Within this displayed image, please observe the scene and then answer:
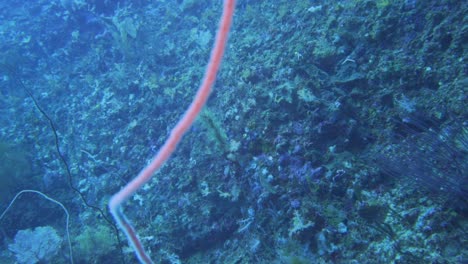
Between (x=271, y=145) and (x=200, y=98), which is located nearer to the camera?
(x=200, y=98)

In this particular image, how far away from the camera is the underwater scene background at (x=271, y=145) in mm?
2934

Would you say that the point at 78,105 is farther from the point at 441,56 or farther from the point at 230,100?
the point at 441,56

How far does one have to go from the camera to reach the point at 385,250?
2.68 meters

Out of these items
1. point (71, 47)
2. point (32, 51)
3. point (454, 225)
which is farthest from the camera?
point (32, 51)

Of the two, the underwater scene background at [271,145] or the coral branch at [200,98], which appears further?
the underwater scene background at [271,145]

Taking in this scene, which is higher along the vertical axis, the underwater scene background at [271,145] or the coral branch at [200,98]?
the coral branch at [200,98]

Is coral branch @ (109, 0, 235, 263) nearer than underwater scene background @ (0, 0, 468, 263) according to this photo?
Yes

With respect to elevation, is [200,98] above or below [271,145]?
above

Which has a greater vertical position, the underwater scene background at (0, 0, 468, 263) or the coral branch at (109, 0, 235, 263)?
the coral branch at (109, 0, 235, 263)

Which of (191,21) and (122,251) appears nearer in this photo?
(122,251)

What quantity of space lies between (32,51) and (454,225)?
12.0 meters

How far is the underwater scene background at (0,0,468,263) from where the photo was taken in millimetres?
2934

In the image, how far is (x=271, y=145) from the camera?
4.07m

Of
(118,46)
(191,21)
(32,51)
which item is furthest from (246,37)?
(32,51)
